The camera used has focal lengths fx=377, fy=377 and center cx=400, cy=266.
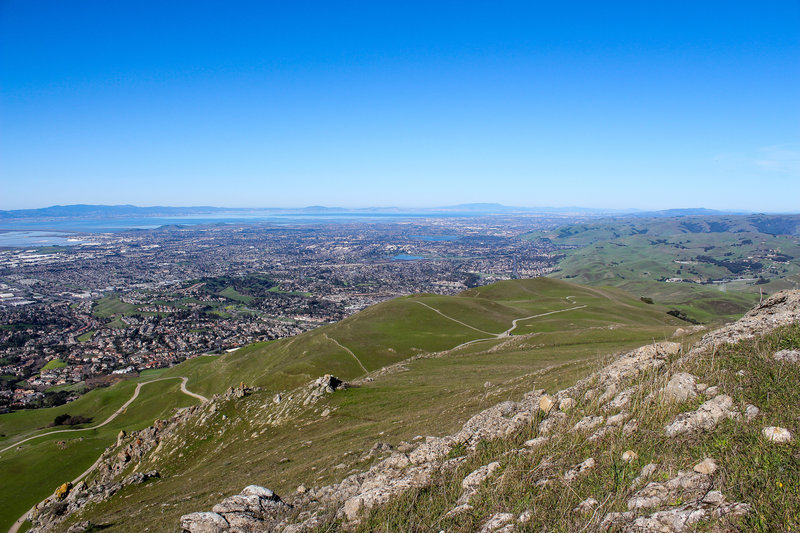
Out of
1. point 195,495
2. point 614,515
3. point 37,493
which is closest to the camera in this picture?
point 614,515

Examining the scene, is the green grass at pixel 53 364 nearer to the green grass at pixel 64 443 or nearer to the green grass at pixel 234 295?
the green grass at pixel 64 443

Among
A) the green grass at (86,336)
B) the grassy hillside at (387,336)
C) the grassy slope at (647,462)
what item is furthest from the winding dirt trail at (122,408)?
the green grass at (86,336)

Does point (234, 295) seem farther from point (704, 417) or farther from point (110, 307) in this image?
point (704, 417)

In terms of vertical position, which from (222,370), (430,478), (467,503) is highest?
(467,503)

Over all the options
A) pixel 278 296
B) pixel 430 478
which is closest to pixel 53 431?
pixel 430 478

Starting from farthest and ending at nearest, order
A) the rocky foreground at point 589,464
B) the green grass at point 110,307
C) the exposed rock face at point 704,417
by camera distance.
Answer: the green grass at point 110,307 < the exposed rock face at point 704,417 < the rocky foreground at point 589,464

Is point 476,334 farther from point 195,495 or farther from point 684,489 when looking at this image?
point 684,489

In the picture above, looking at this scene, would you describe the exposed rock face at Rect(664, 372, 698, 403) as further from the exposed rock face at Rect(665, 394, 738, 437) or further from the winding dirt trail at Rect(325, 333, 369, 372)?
the winding dirt trail at Rect(325, 333, 369, 372)

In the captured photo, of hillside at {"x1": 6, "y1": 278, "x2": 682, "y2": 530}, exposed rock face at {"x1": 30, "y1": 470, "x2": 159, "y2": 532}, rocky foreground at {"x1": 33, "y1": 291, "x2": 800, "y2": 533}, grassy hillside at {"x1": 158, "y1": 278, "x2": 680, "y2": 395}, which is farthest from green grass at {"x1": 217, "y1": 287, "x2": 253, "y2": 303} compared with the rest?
rocky foreground at {"x1": 33, "y1": 291, "x2": 800, "y2": 533}
